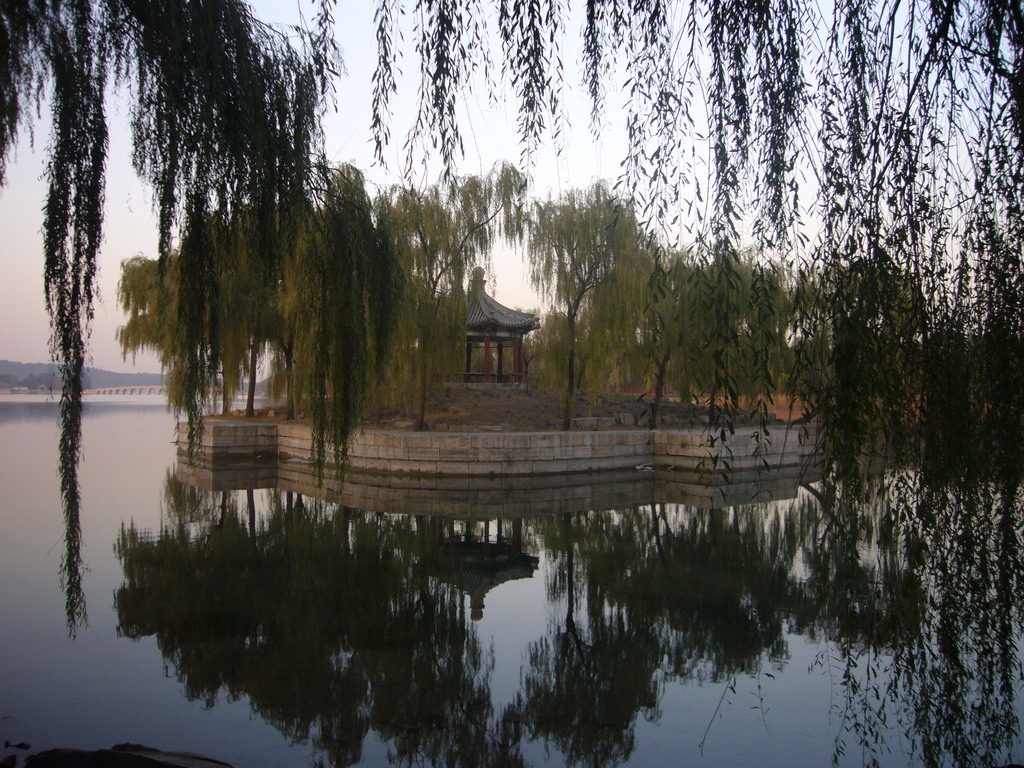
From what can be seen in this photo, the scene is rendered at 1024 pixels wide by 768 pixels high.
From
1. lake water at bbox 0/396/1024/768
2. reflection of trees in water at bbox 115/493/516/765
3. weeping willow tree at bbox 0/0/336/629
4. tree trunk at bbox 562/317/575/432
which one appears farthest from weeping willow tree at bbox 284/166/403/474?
tree trunk at bbox 562/317/575/432

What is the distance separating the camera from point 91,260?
246 cm

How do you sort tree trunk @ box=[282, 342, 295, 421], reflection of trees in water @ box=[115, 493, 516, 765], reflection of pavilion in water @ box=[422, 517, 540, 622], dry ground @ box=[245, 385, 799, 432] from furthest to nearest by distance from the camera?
tree trunk @ box=[282, 342, 295, 421] < dry ground @ box=[245, 385, 799, 432] < reflection of pavilion in water @ box=[422, 517, 540, 622] < reflection of trees in water @ box=[115, 493, 516, 765]

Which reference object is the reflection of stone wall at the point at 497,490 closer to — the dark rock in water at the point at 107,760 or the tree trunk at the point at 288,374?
the tree trunk at the point at 288,374

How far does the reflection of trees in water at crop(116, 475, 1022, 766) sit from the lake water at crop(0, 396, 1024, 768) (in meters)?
0.02

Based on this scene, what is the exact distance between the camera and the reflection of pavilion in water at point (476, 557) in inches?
254

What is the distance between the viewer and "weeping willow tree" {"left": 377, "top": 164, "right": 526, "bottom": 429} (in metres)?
13.9

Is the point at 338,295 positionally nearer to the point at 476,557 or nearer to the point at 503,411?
the point at 476,557

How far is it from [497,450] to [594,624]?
7428 mm

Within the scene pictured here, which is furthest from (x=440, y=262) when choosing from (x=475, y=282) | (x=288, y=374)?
(x=288, y=374)

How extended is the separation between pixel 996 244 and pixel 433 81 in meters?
1.82

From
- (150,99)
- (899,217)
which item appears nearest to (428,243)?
(150,99)

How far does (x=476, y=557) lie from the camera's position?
24.5 feet

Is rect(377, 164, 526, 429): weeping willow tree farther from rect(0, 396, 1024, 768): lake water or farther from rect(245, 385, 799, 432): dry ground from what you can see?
rect(0, 396, 1024, 768): lake water

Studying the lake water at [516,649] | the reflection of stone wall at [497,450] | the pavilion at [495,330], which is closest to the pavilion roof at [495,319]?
the pavilion at [495,330]
